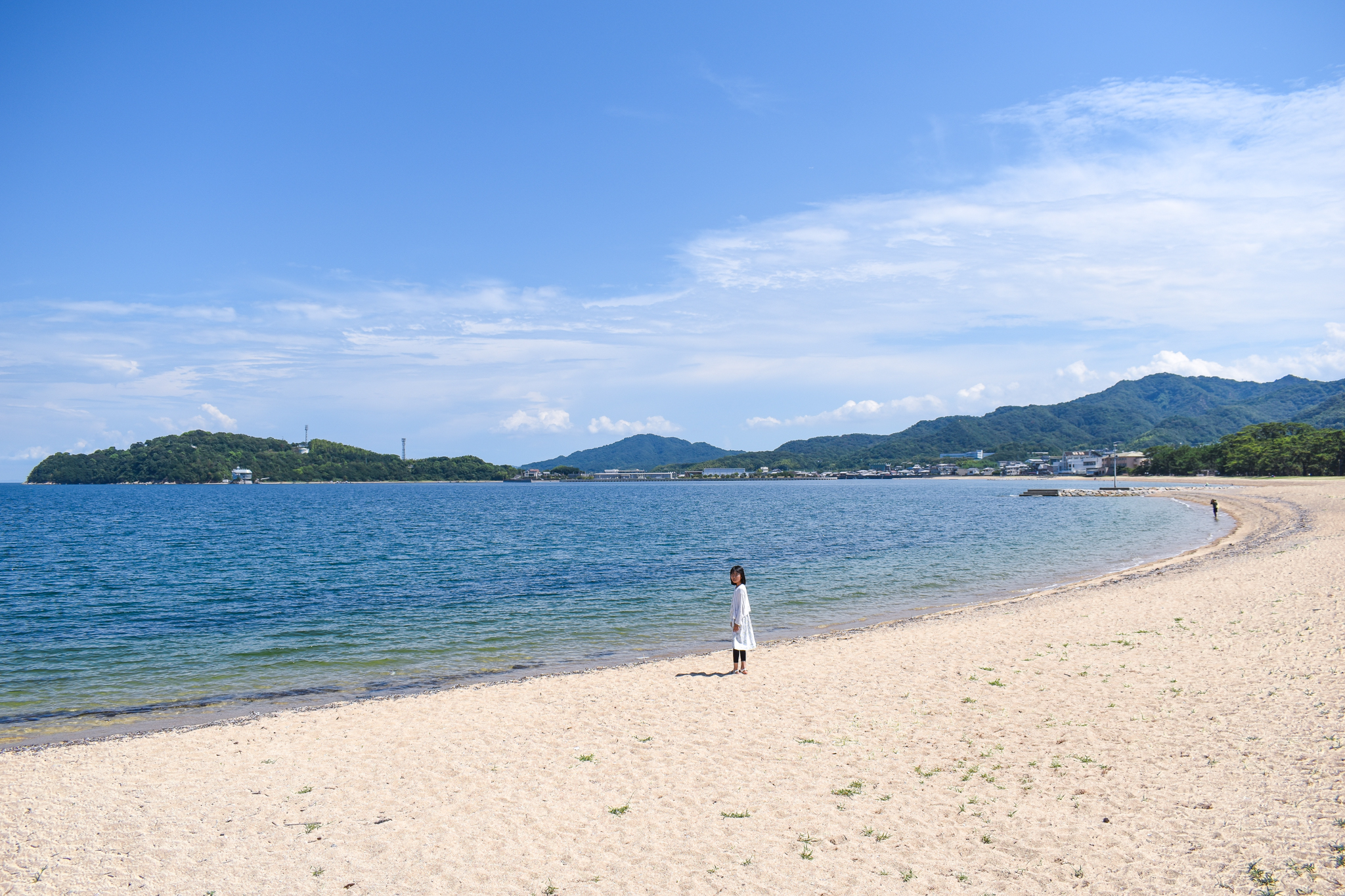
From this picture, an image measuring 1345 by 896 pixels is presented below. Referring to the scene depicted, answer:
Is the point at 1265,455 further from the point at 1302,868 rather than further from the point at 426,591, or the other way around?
the point at 1302,868

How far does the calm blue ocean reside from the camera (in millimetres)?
18297

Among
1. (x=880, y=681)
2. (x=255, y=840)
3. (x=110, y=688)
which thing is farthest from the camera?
(x=110, y=688)

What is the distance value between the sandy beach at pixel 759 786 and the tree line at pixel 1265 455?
133 meters

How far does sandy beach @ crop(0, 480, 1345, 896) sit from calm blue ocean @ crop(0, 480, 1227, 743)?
15.5 ft

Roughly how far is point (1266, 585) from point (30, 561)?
62853mm

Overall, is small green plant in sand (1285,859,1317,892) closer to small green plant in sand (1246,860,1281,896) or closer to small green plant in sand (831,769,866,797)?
small green plant in sand (1246,860,1281,896)


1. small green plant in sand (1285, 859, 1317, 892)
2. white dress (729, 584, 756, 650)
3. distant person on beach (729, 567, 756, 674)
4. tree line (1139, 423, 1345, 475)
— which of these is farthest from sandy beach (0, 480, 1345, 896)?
tree line (1139, 423, 1345, 475)

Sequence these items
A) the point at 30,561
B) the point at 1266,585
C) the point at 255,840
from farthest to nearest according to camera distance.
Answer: the point at 30,561, the point at 1266,585, the point at 255,840

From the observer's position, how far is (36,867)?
8008 mm

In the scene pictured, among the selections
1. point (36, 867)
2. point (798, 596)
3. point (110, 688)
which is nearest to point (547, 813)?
point (36, 867)

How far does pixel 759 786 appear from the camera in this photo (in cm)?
945

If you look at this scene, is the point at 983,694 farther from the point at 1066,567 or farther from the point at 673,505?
the point at 673,505

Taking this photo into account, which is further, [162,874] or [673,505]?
[673,505]

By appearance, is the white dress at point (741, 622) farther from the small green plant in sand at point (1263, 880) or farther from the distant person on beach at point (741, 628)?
the small green plant in sand at point (1263, 880)
